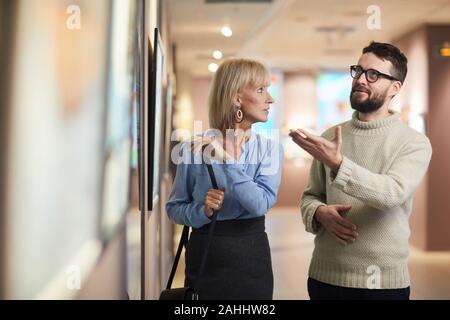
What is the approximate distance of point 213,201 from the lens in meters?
1.52

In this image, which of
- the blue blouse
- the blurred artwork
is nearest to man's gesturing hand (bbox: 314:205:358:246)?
the blue blouse

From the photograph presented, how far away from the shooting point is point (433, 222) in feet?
22.6

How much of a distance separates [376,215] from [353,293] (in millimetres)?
216

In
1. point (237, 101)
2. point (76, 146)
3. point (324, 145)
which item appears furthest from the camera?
point (237, 101)

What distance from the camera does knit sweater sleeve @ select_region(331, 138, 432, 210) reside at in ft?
4.37

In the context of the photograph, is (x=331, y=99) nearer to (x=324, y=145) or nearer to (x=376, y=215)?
(x=376, y=215)

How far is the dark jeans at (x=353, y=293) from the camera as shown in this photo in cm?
149

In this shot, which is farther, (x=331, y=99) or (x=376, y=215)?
(x=331, y=99)

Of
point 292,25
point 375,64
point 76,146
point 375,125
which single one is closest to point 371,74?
point 375,64

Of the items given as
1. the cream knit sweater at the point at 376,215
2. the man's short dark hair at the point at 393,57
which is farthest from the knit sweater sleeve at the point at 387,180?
the man's short dark hair at the point at 393,57

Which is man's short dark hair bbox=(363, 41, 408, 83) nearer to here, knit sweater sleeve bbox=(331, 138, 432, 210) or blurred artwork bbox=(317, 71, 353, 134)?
knit sweater sleeve bbox=(331, 138, 432, 210)

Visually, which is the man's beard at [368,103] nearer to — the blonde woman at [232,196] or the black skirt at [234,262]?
the blonde woman at [232,196]

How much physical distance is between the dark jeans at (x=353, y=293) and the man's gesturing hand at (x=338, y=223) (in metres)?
0.13
